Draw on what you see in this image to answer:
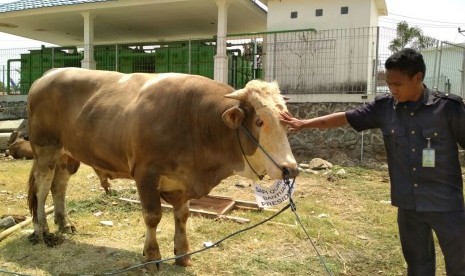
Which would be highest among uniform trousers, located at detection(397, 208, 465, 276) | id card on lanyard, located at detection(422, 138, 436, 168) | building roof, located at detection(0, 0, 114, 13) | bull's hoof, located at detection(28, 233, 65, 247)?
building roof, located at detection(0, 0, 114, 13)

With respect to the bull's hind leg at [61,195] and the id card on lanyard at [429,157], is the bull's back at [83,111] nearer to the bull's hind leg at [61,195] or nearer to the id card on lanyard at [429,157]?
the bull's hind leg at [61,195]

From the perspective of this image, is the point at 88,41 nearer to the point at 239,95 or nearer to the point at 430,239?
the point at 239,95

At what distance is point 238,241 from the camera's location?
199 inches

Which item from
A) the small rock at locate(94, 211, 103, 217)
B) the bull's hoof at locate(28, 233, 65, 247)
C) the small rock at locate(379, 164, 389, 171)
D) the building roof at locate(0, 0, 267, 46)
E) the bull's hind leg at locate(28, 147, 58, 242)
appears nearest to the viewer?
the bull's hoof at locate(28, 233, 65, 247)

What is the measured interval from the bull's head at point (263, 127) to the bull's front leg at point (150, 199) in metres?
0.94

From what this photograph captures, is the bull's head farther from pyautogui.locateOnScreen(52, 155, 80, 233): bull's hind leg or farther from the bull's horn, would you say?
pyautogui.locateOnScreen(52, 155, 80, 233): bull's hind leg

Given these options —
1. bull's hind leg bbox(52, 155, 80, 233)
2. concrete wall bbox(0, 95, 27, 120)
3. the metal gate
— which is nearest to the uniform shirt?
bull's hind leg bbox(52, 155, 80, 233)

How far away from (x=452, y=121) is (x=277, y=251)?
272 cm

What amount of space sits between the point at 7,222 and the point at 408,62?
5233 mm

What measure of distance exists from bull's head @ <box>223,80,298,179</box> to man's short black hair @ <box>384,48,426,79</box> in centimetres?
104

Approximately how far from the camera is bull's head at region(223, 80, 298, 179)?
337 centimetres

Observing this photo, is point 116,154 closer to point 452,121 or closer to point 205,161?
point 205,161

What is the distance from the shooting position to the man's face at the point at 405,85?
266 centimetres

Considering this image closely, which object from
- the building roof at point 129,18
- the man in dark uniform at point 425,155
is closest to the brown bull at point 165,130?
the man in dark uniform at point 425,155
